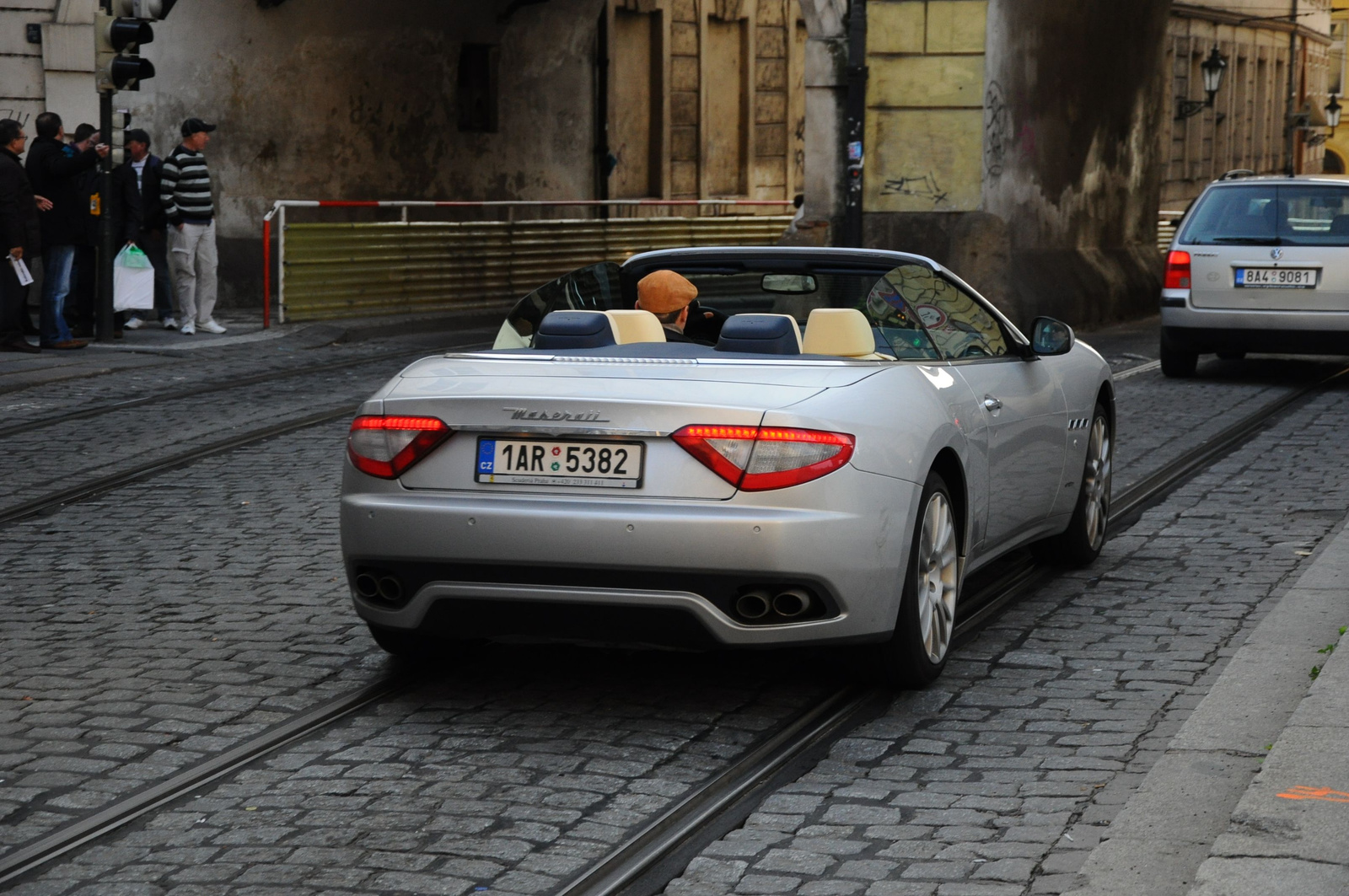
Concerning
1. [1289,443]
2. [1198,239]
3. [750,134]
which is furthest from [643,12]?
[1289,443]

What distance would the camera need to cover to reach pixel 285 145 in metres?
23.3

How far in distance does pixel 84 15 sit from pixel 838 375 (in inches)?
650

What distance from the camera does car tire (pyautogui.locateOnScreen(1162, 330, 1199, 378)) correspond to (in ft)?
50.7

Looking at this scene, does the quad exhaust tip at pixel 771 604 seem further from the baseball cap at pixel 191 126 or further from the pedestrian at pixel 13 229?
the baseball cap at pixel 191 126

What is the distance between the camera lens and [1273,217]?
50.3 feet

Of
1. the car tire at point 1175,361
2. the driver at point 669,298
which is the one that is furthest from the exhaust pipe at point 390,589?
the car tire at point 1175,361

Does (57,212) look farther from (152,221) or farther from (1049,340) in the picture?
(1049,340)

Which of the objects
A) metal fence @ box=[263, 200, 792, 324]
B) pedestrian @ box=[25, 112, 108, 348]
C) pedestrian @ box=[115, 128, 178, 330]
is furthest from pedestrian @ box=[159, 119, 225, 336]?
pedestrian @ box=[25, 112, 108, 348]

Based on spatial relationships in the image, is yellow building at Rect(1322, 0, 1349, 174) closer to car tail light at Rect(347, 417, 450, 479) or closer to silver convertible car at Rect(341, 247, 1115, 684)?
silver convertible car at Rect(341, 247, 1115, 684)

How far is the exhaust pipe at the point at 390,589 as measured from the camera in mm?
5504

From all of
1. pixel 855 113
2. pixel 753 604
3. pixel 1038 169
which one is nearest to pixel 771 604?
pixel 753 604

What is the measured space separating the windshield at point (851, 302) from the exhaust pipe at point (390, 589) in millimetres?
1433

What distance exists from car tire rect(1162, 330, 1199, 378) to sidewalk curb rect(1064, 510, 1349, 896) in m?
8.86

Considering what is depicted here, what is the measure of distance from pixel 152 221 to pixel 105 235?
1.59 metres
